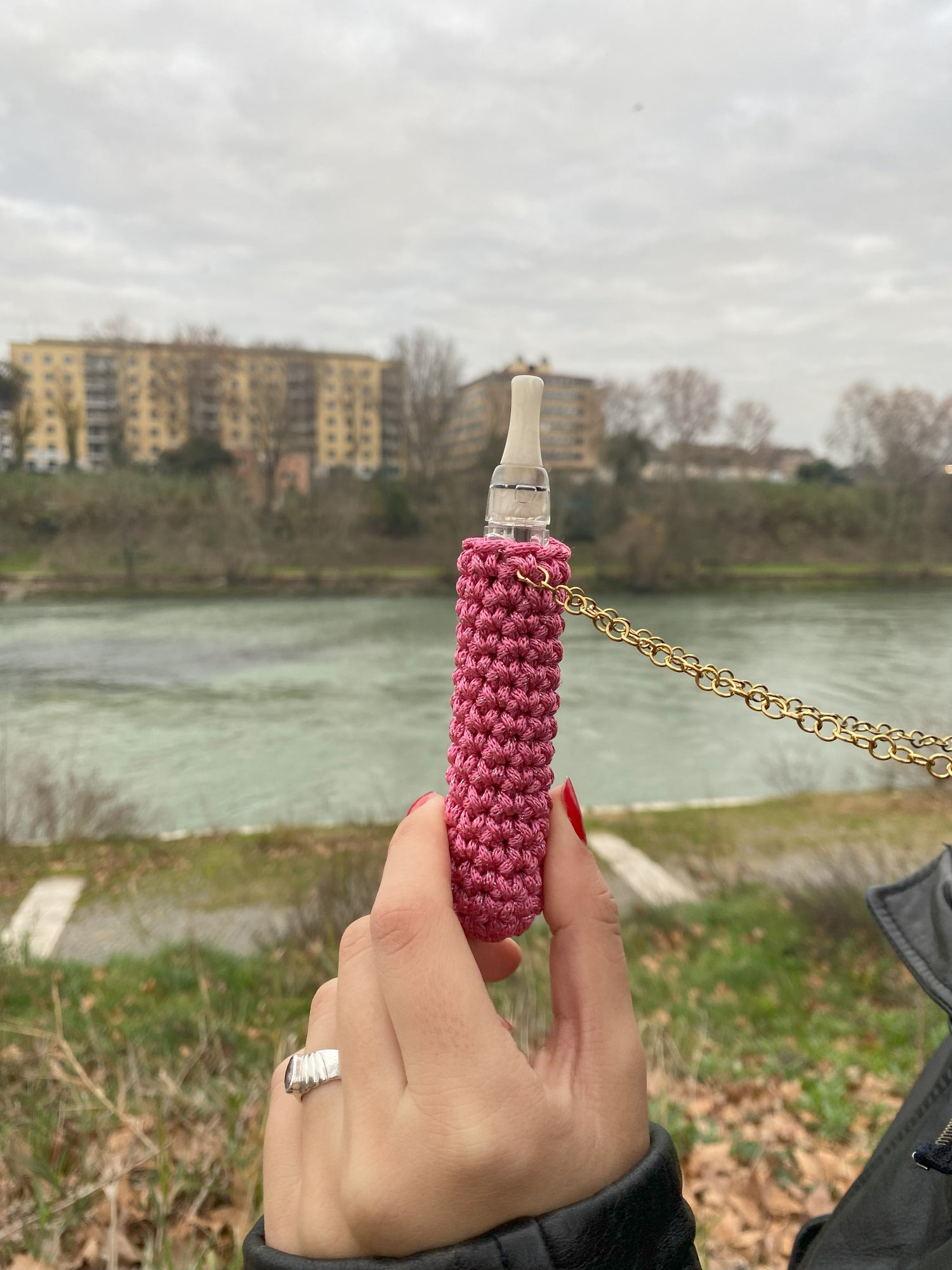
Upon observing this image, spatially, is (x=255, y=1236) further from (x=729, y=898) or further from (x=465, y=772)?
(x=729, y=898)

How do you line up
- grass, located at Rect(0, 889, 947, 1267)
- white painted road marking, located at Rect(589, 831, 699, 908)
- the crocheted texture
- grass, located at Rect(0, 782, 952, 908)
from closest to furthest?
the crocheted texture, grass, located at Rect(0, 889, 947, 1267), white painted road marking, located at Rect(589, 831, 699, 908), grass, located at Rect(0, 782, 952, 908)

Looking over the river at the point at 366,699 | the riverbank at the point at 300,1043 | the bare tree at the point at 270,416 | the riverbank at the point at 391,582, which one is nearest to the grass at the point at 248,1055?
the riverbank at the point at 300,1043

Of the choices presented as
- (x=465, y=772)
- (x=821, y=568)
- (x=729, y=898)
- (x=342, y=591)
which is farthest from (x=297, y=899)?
(x=821, y=568)

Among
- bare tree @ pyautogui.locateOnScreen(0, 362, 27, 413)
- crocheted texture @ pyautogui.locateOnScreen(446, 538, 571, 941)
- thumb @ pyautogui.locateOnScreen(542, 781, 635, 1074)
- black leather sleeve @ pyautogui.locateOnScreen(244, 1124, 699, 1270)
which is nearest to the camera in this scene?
black leather sleeve @ pyautogui.locateOnScreen(244, 1124, 699, 1270)

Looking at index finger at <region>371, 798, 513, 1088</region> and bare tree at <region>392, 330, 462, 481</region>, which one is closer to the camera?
index finger at <region>371, 798, 513, 1088</region>

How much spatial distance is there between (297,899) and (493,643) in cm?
566

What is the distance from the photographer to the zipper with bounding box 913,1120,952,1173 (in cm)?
77

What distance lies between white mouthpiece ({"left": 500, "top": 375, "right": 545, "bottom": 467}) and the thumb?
1.35ft

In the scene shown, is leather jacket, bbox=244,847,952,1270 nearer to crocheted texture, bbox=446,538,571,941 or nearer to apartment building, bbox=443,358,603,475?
crocheted texture, bbox=446,538,571,941

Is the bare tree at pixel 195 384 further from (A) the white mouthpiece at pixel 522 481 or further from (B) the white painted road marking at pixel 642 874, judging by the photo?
(A) the white mouthpiece at pixel 522 481

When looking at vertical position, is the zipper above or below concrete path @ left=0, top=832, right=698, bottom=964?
above

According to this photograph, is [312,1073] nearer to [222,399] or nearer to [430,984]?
[430,984]

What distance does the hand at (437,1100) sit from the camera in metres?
0.62

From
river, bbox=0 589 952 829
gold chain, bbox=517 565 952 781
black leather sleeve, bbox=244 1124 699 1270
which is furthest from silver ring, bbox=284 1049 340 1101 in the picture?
river, bbox=0 589 952 829
